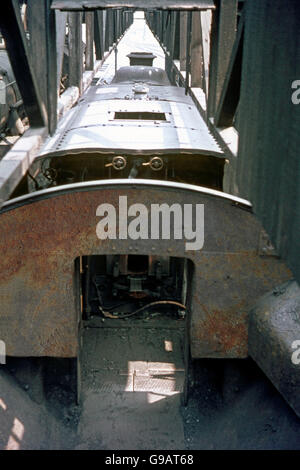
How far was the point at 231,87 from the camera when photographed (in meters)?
7.59

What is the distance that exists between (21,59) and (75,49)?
214 inches

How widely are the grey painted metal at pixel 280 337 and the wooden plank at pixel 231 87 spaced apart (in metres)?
3.53

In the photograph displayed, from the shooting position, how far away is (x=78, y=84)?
12.7 m

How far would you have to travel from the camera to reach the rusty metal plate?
468 cm

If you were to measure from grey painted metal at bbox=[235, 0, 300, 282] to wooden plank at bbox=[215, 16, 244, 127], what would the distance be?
438 mm

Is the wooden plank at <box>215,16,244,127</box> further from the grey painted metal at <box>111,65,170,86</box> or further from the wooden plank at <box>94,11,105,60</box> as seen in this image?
the wooden plank at <box>94,11,105,60</box>

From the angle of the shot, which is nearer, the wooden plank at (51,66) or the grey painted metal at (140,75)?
the wooden plank at (51,66)

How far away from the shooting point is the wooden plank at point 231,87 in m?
6.88

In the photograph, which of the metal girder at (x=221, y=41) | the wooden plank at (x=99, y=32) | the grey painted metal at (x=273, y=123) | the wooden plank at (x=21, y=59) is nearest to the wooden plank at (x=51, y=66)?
the wooden plank at (x=21, y=59)

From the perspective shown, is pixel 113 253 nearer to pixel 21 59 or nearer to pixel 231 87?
pixel 21 59

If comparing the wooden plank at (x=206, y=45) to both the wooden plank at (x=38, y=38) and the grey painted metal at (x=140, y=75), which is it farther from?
the wooden plank at (x=38, y=38)

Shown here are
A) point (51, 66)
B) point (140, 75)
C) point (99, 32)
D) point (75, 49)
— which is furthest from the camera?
point (99, 32)

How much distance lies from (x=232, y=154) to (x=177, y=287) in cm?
232

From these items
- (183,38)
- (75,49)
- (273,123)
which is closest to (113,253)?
(273,123)
